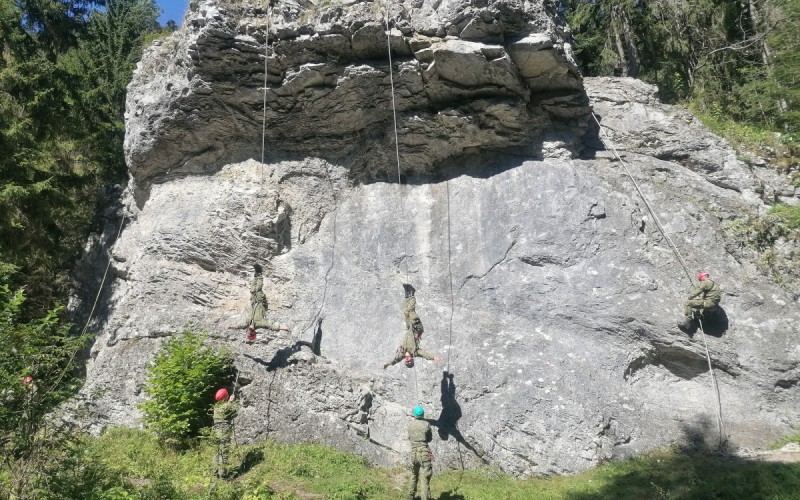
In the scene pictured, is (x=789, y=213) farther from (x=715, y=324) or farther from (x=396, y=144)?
(x=396, y=144)

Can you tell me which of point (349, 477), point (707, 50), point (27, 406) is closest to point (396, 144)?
point (349, 477)

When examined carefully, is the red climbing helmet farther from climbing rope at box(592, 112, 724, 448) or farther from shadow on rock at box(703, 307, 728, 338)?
shadow on rock at box(703, 307, 728, 338)

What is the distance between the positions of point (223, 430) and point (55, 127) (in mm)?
8970

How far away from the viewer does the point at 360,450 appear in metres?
10.1

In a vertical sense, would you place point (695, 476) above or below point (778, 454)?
below

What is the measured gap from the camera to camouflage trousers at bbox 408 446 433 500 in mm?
8328

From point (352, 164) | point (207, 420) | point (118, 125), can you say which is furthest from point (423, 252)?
point (118, 125)

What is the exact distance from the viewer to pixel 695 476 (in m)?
8.28

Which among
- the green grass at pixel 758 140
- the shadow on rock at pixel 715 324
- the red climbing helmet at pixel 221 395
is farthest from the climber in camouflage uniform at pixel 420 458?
the green grass at pixel 758 140

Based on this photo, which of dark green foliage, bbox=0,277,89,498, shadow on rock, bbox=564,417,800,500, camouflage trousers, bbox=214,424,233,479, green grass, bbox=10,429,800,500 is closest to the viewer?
dark green foliage, bbox=0,277,89,498

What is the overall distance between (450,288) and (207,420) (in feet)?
18.1

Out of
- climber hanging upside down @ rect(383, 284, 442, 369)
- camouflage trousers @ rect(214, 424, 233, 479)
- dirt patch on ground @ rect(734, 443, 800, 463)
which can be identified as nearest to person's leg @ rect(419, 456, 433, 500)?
climber hanging upside down @ rect(383, 284, 442, 369)

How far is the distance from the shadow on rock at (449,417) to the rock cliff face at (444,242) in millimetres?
40

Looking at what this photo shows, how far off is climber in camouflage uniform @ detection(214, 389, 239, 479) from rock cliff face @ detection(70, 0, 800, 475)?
822 millimetres
